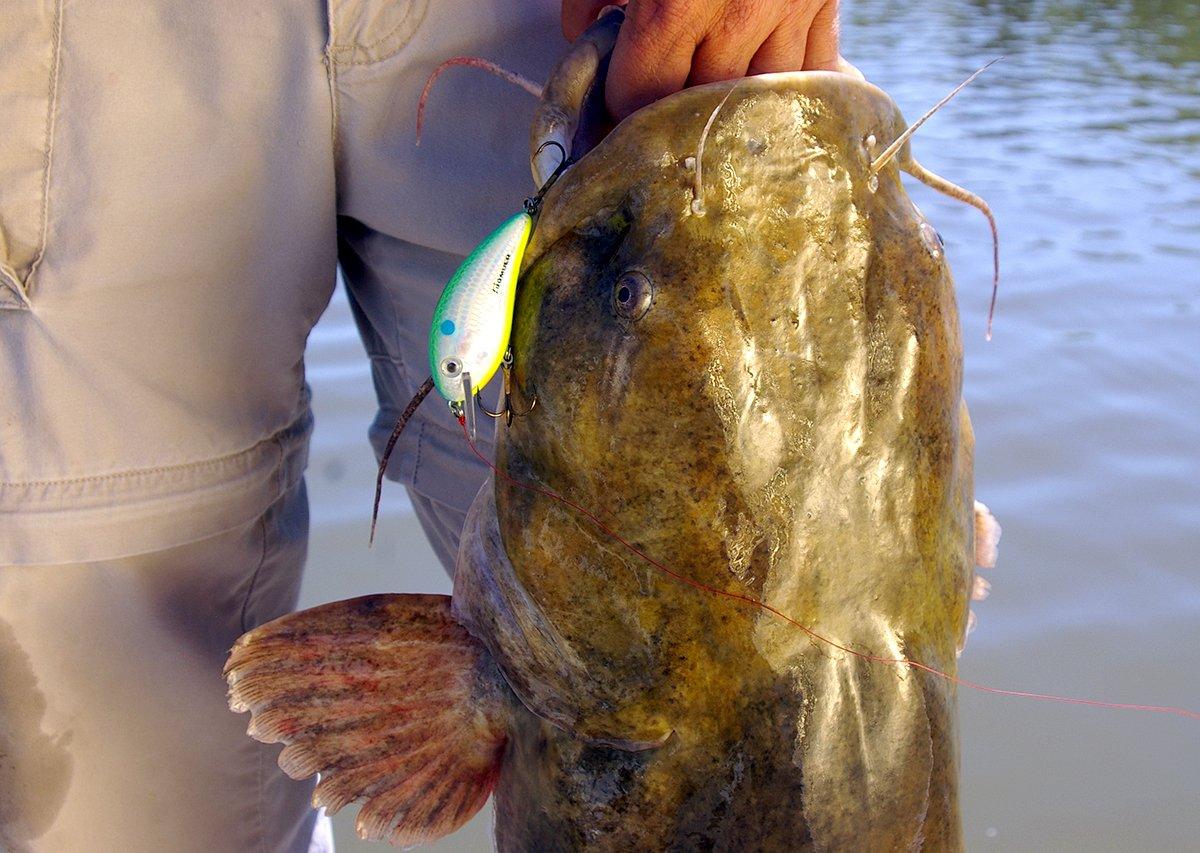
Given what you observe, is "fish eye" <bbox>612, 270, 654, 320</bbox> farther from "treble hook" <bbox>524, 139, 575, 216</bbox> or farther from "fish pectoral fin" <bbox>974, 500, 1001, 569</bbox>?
"fish pectoral fin" <bbox>974, 500, 1001, 569</bbox>

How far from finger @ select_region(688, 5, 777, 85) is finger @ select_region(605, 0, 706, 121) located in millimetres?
20

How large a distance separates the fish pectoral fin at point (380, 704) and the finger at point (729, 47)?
754 millimetres

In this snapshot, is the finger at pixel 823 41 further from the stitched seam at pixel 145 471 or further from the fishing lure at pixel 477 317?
the stitched seam at pixel 145 471

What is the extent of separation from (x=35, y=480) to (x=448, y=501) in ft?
2.34

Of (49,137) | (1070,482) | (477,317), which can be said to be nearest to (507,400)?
(477,317)

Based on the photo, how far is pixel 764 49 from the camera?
4.19 ft

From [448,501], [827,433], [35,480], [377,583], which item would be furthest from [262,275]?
[377,583]

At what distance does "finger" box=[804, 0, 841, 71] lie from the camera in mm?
1297

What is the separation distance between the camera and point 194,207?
1557 mm

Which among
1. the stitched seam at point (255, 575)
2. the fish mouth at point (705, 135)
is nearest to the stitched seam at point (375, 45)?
the fish mouth at point (705, 135)

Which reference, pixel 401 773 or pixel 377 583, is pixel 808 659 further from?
pixel 377 583

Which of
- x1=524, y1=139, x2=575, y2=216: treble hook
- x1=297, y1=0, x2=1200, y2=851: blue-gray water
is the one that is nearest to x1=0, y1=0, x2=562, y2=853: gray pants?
x1=524, y1=139, x2=575, y2=216: treble hook

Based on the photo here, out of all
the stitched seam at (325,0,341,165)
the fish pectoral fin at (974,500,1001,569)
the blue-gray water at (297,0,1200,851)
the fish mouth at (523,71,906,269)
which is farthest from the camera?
the blue-gray water at (297,0,1200,851)

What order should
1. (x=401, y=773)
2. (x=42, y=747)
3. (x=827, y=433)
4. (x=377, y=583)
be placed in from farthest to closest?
(x=377, y=583)
(x=42, y=747)
(x=401, y=773)
(x=827, y=433)
